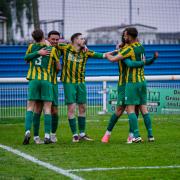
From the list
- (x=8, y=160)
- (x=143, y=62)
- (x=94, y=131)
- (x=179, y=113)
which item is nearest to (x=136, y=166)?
(x=8, y=160)

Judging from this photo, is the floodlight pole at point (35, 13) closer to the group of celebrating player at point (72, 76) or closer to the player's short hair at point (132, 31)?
the group of celebrating player at point (72, 76)

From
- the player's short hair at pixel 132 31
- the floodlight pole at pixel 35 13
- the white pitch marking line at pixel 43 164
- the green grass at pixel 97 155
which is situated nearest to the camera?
the white pitch marking line at pixel 43 164

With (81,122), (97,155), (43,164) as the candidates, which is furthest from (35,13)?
(43,164)

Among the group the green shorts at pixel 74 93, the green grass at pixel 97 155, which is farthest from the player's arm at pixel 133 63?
the green grass at pixel 97 155

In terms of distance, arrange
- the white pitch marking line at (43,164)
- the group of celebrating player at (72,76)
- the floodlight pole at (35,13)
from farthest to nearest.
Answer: the floodlight pole at (35,13), the group of celebrating player at (72,76), the white pitch marking line at (43,164)

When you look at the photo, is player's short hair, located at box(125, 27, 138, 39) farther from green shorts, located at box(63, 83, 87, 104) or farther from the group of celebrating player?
green shorts, located at box(63, 83, 87, 104)

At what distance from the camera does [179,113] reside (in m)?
17.0

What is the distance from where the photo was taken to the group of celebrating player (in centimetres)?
1174

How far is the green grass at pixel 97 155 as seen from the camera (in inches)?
337

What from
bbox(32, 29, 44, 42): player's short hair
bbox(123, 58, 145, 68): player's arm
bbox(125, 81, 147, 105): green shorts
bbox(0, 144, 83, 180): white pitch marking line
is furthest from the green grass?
bbox(32, 29, 44, 42): player's short hair

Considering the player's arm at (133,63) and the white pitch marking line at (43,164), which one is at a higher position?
the player's arm at (133,63)

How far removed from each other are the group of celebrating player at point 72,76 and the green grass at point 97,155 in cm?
43

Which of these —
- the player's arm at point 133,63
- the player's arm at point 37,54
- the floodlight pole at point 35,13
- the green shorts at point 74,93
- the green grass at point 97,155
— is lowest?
the green grass at point 97,155

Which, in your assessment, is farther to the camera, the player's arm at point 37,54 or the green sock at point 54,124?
the green sock at point 54,124
